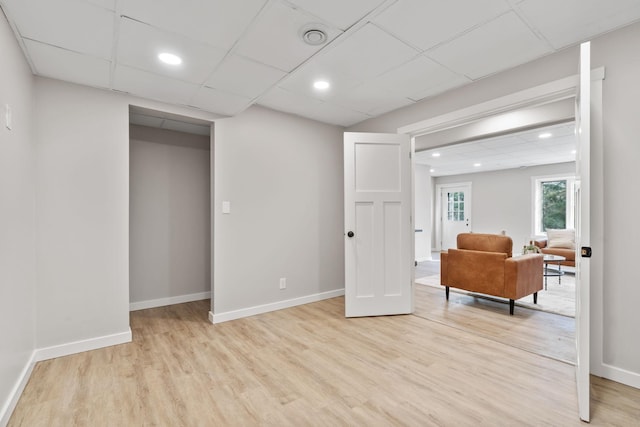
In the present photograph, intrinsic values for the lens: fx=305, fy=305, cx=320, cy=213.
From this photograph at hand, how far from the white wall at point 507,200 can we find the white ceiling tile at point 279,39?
7.68 metres

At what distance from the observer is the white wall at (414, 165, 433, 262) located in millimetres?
7905

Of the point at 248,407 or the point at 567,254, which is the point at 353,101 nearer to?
the point at 248,407

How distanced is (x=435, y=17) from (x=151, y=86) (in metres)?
2.31

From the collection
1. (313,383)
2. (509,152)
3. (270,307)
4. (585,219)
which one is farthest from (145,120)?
(509,152)

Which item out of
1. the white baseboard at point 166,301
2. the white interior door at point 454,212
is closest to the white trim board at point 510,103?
the white baseboard at point 166,301

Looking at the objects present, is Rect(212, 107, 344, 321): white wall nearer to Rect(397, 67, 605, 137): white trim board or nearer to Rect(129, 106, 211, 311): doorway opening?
Rect(129, 106, 211, 311): doorway opening

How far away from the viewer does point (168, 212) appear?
4004 mm

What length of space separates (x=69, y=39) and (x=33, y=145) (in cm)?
95

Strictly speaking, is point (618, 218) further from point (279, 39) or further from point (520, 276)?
point (279, 39)

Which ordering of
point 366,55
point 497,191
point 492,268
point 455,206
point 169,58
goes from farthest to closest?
point 455,206
point 497,191
point 492,268
point 366,55
point 169,58

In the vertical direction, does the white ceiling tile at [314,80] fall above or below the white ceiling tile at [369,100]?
above

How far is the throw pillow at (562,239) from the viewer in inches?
240

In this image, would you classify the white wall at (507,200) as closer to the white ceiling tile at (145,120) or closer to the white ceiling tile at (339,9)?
the white ceiling tile at (339,9)

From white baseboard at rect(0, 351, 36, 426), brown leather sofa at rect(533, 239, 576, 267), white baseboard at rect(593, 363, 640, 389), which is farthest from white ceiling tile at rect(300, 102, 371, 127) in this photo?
brown leather sofa at rect(533, 239, 576, 267)
